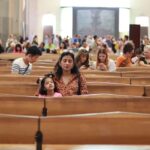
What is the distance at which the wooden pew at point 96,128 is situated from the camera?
11.8 feet

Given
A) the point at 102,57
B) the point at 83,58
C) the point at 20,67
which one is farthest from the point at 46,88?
the point at 102,57

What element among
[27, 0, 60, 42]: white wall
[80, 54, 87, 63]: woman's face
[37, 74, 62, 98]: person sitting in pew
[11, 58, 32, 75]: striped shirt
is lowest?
[37, 74, 62, 98]: person sitting in pew

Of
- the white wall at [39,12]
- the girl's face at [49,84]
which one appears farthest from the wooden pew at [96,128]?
the white wall at [39,12]

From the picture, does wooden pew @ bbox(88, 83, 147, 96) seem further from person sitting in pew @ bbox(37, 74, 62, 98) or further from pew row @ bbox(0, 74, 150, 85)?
pew row @ bbox(0, 74, 150, 85)

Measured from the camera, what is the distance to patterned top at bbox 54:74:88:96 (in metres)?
5.99

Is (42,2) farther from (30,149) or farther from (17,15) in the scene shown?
(30,149)

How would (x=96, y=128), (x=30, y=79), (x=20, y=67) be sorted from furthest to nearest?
(x=20, y=67), (x=30, y=79), (x=96, y=128)

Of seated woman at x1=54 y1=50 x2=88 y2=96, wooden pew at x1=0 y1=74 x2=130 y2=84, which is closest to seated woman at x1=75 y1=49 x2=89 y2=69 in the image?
wooden pew at x1=0 y1=74 x2=130 y2=84

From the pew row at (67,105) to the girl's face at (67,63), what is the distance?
1571mm

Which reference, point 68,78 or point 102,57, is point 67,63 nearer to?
point 68,78

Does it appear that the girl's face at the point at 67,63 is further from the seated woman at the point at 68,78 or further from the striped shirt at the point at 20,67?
the striped shirt at the point at 20,67

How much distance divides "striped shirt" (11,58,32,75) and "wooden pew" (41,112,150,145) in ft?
14.8

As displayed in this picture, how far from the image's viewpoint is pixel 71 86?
610cm

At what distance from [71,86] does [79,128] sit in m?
2.48
